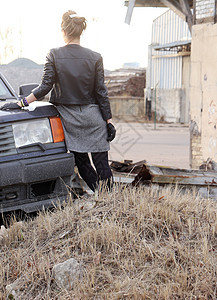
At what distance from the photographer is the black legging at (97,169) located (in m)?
4.69

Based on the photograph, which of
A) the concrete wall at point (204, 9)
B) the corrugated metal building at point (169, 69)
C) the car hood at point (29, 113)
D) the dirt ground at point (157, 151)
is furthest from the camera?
the corrugated metal building at point (169, 69)

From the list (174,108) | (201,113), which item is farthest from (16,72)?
(201,113)

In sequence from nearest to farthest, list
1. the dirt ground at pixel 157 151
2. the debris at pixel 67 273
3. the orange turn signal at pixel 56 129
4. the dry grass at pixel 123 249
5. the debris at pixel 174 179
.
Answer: the dry grass at pixel 123 249
the debris at pixel 67 273
the orange turn signal at pixel 56 129
the debris at pixel 174 179
the dirt ground at pixel 157 151

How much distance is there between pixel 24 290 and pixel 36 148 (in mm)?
1341

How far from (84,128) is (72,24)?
94 centimetres

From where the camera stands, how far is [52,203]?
14.0ft

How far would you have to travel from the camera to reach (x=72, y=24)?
4.48m

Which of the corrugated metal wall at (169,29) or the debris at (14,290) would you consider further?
the corrugated metal wall at (169,29)

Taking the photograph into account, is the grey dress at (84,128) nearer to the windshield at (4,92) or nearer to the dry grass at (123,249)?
the dry grass at (123,249)

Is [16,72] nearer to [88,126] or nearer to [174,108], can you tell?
[174,108]

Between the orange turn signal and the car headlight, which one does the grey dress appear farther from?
the car headlight

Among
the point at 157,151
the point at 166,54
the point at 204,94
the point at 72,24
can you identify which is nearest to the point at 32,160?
the point at 72,24

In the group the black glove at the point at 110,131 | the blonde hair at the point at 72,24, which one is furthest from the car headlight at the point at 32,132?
the blonde hair at the point at 72,24

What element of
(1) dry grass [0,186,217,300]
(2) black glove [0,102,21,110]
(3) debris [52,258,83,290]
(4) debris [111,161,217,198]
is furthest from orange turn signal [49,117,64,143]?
(3) debris [52,258,83,290]
